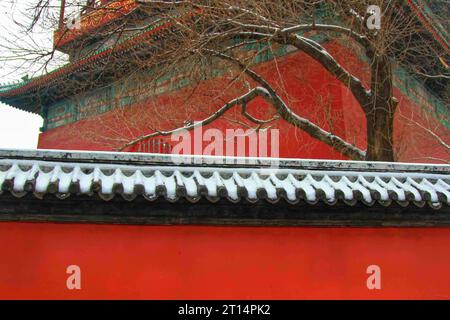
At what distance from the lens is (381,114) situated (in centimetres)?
569

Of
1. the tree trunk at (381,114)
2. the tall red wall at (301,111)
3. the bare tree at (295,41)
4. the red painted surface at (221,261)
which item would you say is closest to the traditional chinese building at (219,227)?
the red painted surface at (221,261)

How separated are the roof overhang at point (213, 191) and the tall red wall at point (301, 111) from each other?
2641 mm

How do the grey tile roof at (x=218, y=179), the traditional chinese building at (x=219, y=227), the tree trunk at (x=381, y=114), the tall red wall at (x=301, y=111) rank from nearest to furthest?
the grey tile roof at (x=218, y=179) < the traditional chinese building at (x=219, y=227) < the tree trunk at (x=381, y=114) < the tall red wall at (x=301, y=111)

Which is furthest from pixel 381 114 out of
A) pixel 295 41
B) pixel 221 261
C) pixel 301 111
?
pixel 221 261

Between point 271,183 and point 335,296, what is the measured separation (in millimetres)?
1067

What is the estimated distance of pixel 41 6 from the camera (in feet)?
18.3

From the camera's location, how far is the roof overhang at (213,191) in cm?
331

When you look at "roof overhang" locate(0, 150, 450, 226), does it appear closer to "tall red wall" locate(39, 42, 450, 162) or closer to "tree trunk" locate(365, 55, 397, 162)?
"tree trunk" locate(365, 55, 397, 162)

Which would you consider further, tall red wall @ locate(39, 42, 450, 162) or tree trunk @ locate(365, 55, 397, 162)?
tall red wall @ locate(39, 42, 450, 162)

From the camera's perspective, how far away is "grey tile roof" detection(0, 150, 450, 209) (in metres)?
3.27

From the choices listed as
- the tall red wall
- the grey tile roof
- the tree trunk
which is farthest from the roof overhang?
the tall red wall

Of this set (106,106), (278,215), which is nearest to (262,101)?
(106,106)

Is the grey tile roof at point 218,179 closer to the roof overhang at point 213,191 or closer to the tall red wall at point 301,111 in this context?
the roof overhang at point 213,191

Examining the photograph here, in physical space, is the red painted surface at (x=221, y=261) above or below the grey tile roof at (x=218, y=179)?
below
